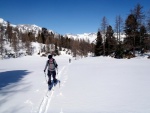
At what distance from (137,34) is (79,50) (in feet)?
205

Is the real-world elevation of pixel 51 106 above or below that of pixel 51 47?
below

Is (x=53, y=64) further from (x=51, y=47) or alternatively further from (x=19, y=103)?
(x=51, y=47)

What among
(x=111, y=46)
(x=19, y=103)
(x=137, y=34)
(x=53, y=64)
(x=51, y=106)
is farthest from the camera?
(x=111, y=46)

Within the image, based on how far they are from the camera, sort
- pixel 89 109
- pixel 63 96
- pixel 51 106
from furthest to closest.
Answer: pixel 63 96 < pixel 51 106 < pixel 89 109

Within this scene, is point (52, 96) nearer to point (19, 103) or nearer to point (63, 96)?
point (63, 96)

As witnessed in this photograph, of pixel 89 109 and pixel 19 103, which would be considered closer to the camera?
pixel 89 109

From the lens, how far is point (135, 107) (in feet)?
21.8

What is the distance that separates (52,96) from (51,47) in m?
111

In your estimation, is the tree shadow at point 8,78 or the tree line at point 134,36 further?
the tree line at point 134,36

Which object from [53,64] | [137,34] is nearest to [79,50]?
[137,34]

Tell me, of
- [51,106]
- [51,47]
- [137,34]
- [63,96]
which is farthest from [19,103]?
[51,47]

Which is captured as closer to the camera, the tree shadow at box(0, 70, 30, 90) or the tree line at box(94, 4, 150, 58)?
the tree shadow at box(0, 70, 30, 90)

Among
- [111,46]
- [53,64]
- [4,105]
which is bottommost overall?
[4,105]

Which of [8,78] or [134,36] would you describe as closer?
[8,78]
